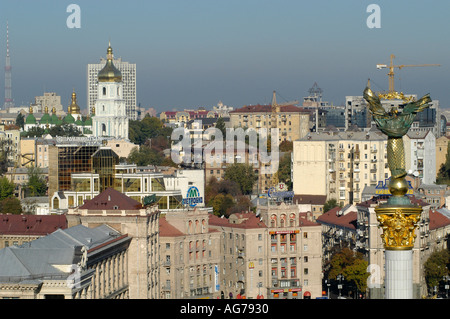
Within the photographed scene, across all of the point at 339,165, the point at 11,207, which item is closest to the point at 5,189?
the point at 11,207

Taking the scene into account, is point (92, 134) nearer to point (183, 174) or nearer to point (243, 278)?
point (183, 174)

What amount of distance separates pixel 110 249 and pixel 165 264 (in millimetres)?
15805

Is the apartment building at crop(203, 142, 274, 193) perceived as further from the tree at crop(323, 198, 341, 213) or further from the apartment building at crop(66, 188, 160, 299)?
the apartment building at crop(66, 188, 160, 299)

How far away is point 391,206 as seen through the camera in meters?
28.0

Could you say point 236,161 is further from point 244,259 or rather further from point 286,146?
point 244,259

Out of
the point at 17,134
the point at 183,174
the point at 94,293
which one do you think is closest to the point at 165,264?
the point at 94,293

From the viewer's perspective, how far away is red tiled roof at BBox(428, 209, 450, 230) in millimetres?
100625

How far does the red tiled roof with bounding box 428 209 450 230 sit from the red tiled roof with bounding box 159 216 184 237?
72.7ft

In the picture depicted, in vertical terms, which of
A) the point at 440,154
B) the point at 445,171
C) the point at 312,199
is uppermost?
the point at 440,154

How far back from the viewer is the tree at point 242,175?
482ft

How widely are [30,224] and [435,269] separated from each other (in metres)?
28.9

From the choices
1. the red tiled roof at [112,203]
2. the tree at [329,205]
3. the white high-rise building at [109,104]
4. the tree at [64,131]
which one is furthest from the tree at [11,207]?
the white high-rise building at [109,104]

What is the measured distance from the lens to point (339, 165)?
457 ft

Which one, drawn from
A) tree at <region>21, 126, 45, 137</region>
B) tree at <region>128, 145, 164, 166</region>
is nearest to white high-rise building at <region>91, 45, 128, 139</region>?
tree at <region>21, 126, 45, 137</region>
